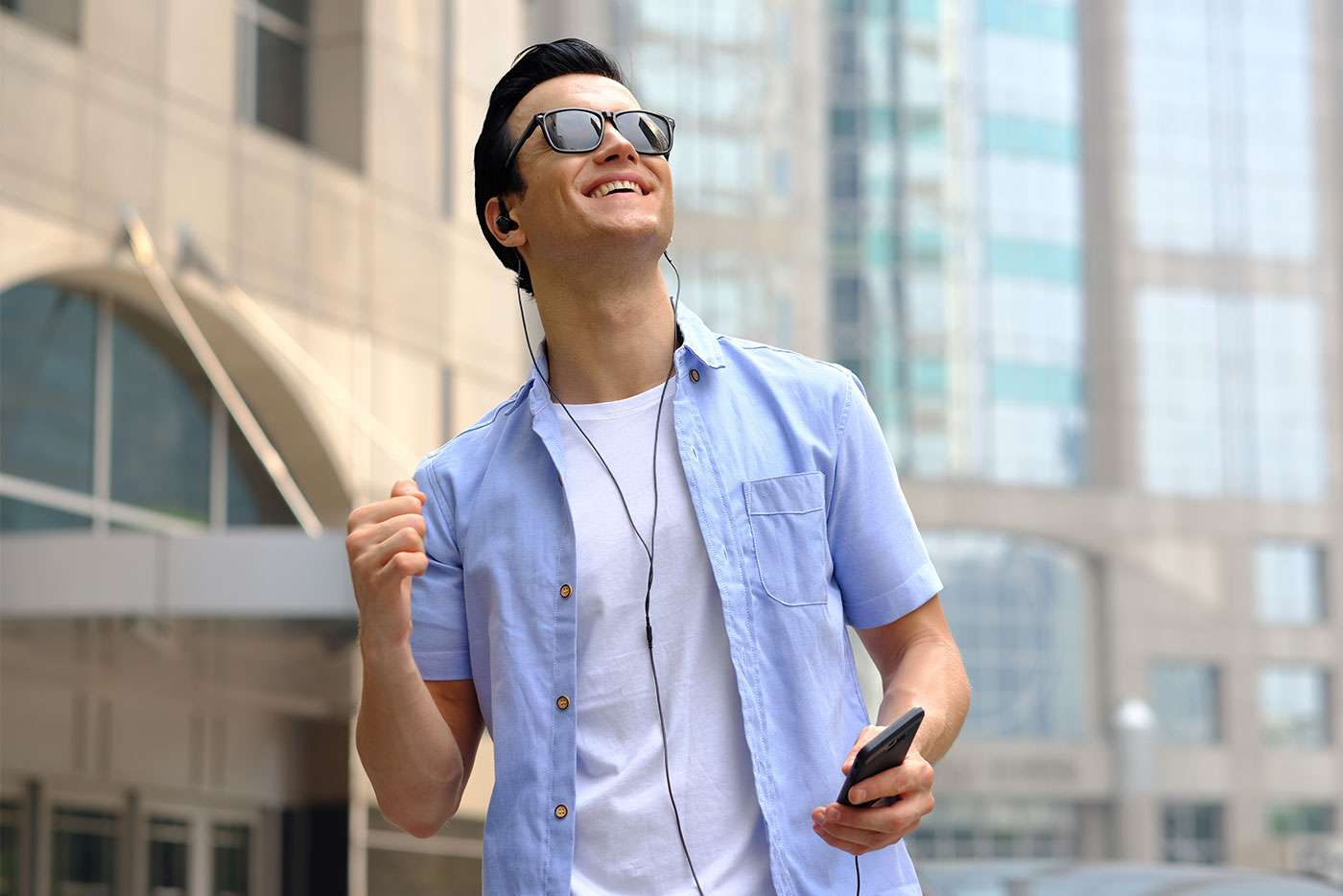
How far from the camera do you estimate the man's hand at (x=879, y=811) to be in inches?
70.4

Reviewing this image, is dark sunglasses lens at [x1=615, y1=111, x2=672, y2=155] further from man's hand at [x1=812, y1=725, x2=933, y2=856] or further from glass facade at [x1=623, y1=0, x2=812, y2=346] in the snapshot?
glass facade at [x1=623, y1=0, x2=812, y2=346]

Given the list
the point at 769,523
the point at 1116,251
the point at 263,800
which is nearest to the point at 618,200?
the point at 769,523

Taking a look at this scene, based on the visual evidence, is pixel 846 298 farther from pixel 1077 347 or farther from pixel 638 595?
pixel 638 595

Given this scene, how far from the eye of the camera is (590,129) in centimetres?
226

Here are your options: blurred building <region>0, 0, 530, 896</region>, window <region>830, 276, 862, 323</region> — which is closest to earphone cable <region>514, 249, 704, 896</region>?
blurred building <region>0, 0, 530, 896</region>

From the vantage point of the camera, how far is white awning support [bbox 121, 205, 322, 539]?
10883mm

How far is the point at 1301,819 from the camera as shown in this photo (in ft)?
161

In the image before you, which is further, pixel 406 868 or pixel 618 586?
pixel 406 868

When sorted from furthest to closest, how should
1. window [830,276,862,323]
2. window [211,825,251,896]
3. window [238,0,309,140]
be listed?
window [830,276,862,323]
window [211,825,251,896]
window [238,0,309,140]

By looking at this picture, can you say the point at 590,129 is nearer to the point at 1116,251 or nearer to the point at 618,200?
the point at 618,200

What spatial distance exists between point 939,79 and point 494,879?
49417mm

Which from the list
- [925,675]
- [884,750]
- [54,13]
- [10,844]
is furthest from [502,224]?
[10,844]

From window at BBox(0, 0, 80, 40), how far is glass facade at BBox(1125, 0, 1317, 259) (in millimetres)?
44383

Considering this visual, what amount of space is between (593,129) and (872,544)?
65 cm
